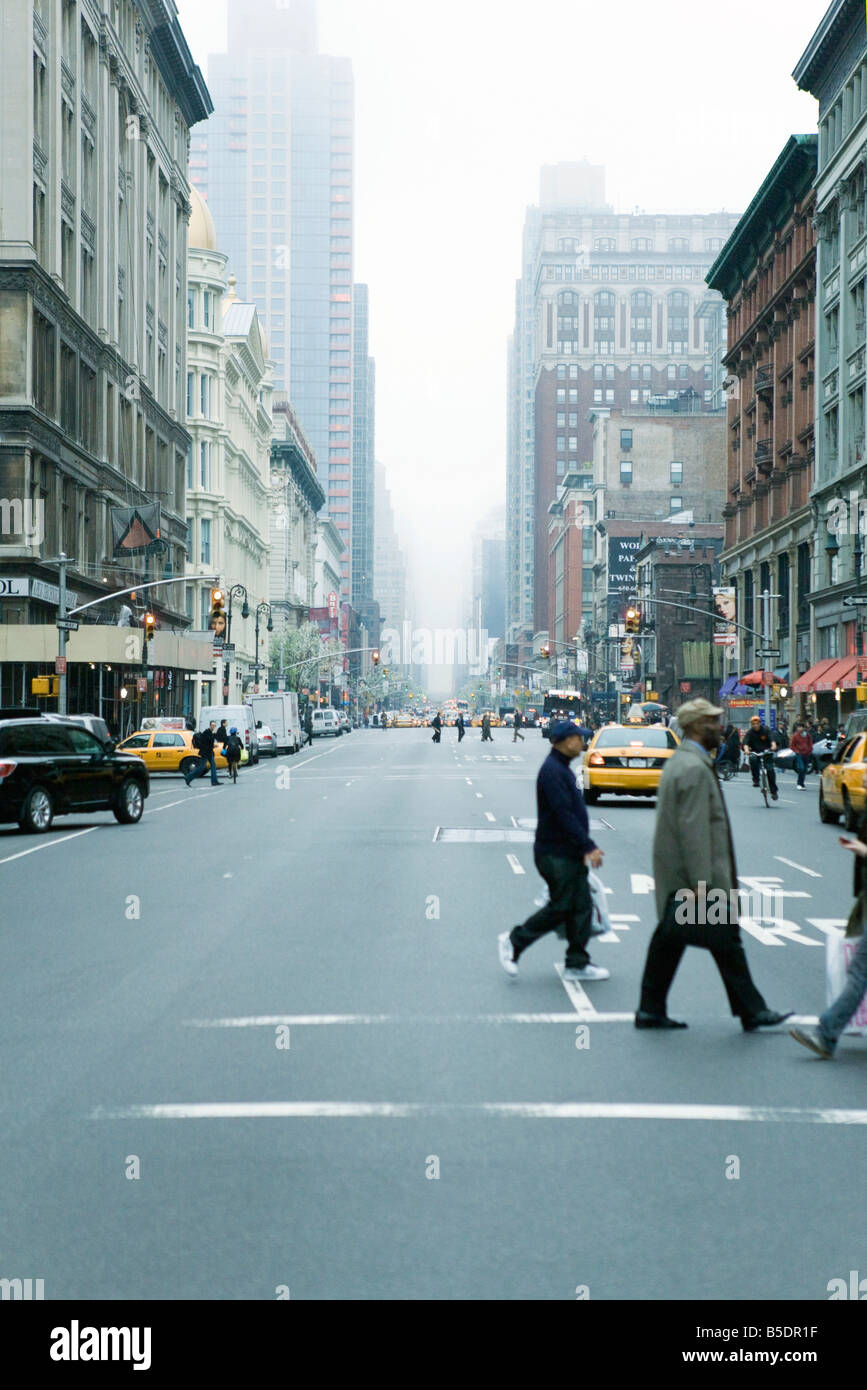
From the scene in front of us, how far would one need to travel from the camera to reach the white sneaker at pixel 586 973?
10.6 m

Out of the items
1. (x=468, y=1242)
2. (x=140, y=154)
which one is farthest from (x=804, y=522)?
(x=468, y=1242)

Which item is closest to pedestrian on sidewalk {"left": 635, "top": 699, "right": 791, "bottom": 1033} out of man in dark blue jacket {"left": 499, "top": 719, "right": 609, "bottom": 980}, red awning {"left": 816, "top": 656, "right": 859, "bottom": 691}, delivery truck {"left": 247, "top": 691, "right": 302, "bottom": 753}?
man in dark blue jacket {"left": 499, "top": 719, "right": 609, "bottom": 980}

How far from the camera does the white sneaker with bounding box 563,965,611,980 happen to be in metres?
10.6

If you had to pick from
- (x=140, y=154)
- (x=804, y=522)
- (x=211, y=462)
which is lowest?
(x=804, y=522)

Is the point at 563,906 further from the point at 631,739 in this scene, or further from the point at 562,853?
the point at 631,739

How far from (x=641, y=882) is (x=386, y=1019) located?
26.2 ft

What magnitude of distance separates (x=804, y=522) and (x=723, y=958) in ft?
190

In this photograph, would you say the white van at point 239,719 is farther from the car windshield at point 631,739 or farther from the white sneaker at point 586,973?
the white sneaker at point 586,973

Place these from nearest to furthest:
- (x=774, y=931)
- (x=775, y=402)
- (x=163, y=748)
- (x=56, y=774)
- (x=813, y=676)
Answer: (x=774, y=931), (x=56, y=774), (x=163, y=748), (x=813, y=676), (x=775, y=402)

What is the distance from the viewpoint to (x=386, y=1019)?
928 centimetres

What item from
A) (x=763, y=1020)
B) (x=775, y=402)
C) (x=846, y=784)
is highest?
(x=775, y=402)

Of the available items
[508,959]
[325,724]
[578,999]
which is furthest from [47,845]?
[325,724]

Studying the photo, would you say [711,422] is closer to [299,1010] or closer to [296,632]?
[296,632]

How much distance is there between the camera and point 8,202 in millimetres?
47406
